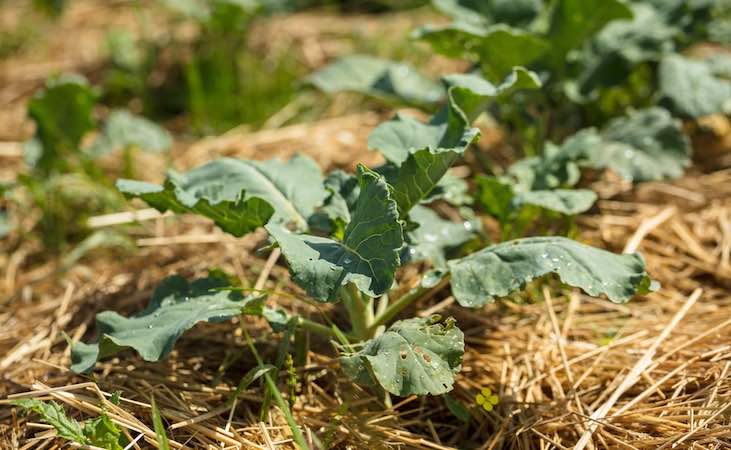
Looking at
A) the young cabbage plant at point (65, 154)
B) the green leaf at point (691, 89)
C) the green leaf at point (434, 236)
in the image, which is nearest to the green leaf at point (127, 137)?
the young cabbage plant at point (65, 154)

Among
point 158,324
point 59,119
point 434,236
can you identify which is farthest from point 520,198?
point 59,119

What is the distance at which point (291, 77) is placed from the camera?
346 cm

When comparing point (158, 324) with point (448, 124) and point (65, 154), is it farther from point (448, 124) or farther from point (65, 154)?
point (65, 154)

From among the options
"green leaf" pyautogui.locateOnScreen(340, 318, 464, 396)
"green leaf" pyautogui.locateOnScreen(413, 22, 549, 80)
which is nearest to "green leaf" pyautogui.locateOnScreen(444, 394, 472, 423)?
"green leaf" pyautogui.locateOnScreen(340, 318, 464, 396)

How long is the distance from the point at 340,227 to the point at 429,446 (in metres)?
0.53

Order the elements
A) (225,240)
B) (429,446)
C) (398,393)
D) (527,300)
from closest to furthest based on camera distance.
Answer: (398,393) → (429,446) → (527,300) → (225,240)

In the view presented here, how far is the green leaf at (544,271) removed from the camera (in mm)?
1575

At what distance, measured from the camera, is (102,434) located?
1462 mm

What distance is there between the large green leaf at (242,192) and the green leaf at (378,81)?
67cm

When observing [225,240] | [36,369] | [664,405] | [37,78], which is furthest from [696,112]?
[37,78]

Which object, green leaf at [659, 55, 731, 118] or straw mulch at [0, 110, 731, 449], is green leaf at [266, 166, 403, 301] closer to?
straw mulch at [0, 110, 731, 449]

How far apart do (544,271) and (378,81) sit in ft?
4.27

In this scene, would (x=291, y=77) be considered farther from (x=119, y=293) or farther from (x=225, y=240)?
(x=119, y=293)

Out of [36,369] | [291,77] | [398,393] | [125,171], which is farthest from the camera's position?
[291,77]
